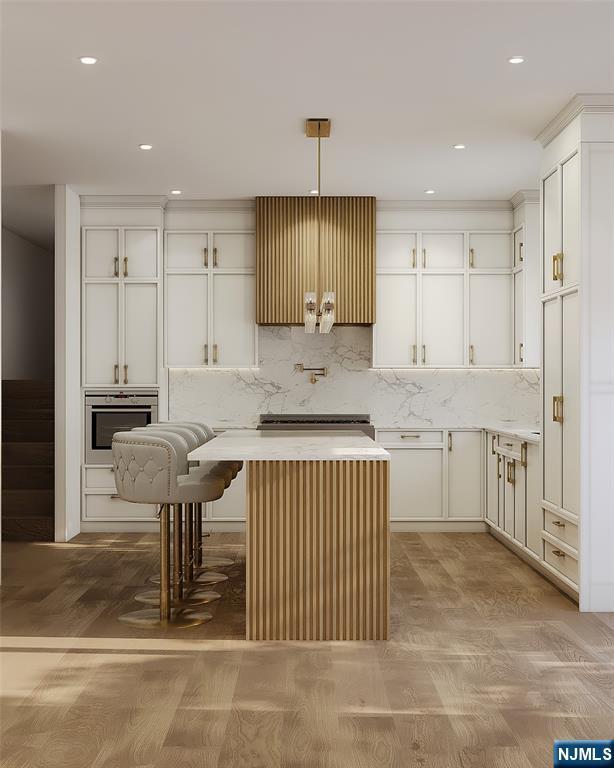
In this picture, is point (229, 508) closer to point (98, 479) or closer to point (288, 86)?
point (98, 479)

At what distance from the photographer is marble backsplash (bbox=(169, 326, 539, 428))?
22.7 ft

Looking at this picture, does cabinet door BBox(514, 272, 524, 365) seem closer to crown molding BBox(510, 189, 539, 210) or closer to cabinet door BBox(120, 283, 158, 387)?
crown molding BBox(510, 189, 539, 210)

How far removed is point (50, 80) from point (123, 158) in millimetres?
1462

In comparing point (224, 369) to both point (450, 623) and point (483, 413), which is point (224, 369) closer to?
point (483, 413)

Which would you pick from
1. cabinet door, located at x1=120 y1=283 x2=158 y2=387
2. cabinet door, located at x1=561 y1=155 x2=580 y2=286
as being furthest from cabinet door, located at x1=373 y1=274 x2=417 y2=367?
cabinet door, located at x1=561 y1=155 x2=580 y2=286

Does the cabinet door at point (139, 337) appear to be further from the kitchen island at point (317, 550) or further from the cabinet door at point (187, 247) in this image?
the kitchen island at point (317, 550)

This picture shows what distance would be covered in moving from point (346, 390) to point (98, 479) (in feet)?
7.09

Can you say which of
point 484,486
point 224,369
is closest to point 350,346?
point 224,369

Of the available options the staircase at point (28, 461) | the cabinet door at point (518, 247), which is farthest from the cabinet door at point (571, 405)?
the staircase at point (28, 461)

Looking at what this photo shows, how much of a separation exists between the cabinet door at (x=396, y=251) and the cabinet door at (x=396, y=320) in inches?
4.0

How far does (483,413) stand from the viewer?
6.91m

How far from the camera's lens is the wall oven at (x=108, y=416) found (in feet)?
21.9

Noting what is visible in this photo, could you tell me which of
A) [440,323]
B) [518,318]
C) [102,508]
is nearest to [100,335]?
[102,508]

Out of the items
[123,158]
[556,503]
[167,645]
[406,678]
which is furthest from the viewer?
[123,158]
